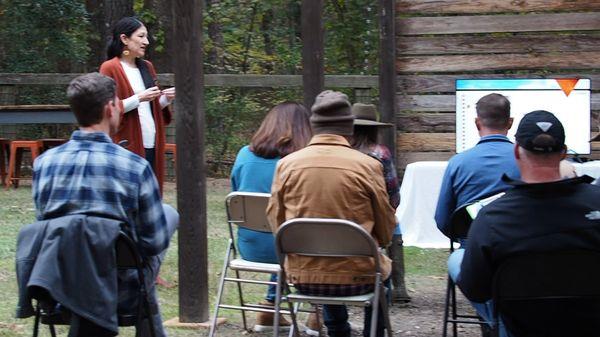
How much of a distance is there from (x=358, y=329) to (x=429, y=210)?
217 centimetres

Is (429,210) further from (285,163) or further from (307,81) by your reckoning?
(285,163)

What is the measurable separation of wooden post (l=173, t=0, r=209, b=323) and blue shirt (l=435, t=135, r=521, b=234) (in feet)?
5.30

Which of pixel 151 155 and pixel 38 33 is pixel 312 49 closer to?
pixel 151 155

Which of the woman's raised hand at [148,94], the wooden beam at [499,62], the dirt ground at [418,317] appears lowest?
the dirt ground at [418,317]

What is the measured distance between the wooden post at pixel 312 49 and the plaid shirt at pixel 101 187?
3316 mm

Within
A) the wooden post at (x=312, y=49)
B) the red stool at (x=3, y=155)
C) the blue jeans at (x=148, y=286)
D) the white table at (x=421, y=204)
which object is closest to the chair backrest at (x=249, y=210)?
the blue jeans at (x=148, y=286)

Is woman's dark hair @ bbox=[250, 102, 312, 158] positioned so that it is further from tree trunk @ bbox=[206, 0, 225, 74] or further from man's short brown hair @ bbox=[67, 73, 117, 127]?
tree trunk @ bbox=[206, 0, 225, 74]

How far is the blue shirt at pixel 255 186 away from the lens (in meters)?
5.88

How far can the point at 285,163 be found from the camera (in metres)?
5.00

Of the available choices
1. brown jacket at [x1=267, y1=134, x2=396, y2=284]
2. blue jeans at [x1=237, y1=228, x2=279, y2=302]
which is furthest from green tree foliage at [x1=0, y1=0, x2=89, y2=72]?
brown jacket at [x1=267, y1=134, x2=396, y2=284]

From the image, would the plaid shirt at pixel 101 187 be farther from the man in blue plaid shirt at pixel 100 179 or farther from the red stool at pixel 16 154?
the red stool at pixel 16 154

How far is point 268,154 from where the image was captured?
5.96 meters

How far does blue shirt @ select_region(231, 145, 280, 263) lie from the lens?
19.3 ft

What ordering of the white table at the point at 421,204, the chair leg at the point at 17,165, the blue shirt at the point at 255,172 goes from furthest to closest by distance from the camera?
the chair leg at the point at 17,165 → the white table at the point at 421,204 → the blue shirt at the point at 255,172
